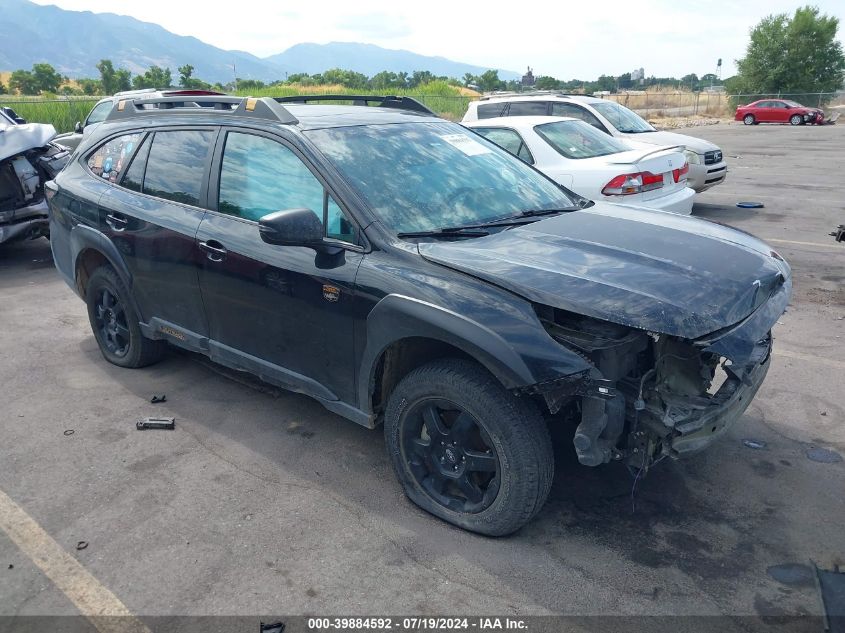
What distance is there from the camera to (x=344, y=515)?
3361 mm

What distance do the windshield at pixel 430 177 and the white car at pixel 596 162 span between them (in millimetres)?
3137

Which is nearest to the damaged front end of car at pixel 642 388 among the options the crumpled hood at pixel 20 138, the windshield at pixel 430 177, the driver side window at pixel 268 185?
the windshield at pixel 430 177

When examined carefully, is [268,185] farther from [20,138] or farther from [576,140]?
[20,138]

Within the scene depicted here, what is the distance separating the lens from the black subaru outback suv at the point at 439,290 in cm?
281

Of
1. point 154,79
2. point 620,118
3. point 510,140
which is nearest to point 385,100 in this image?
point 510,140

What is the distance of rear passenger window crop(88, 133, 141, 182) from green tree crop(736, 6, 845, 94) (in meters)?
53.0

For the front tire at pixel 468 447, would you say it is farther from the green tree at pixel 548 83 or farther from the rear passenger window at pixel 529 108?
the green tree at pixel 548 83

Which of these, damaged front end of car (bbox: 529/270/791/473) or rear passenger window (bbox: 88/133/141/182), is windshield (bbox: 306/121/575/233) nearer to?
damaged front end of car (bbox: 529/270/791/473)

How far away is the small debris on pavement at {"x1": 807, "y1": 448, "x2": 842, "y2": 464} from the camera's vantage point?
3746 mm

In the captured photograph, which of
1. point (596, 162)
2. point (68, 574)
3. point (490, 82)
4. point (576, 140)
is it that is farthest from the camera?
point (490, 82)

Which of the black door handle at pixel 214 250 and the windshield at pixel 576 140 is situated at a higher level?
the windshield at pixel 576 140

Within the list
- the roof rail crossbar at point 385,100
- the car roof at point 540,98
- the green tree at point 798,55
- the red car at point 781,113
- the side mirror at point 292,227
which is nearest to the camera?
the side mirror at point 292,227

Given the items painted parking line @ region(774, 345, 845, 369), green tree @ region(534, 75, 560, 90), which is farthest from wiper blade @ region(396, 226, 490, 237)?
green tree @ region(534, 75, 560, 90)

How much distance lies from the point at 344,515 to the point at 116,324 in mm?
2711
